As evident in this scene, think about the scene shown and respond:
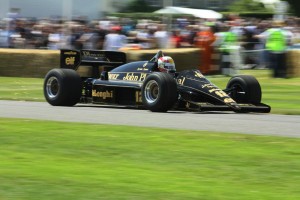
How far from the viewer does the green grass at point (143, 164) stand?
6211 mm

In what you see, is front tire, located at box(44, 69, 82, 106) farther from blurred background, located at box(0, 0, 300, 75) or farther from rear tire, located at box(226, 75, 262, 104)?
blurred background, located at box(0, 0, 300, 75)

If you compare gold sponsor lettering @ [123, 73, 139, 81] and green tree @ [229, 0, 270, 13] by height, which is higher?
green tree @ [229, 0, 270, 13]

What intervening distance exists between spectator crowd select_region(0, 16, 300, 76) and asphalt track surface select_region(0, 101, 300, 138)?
10.8m

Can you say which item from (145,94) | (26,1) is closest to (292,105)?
(145,94)

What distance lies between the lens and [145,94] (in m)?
13.0

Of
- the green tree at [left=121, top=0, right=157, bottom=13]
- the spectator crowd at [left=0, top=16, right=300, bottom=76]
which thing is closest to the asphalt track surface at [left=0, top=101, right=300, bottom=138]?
the spectator crowd at [left=0, top=16, right=300, bottom=76]

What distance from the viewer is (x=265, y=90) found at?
18906mm

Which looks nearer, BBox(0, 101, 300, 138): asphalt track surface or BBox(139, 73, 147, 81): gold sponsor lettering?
BBox(0, 101, 300, 138): asphalt track surface

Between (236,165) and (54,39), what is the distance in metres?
21.5

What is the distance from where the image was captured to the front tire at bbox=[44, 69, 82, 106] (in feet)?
46.6

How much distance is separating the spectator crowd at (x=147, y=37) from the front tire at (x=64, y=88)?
372 inches

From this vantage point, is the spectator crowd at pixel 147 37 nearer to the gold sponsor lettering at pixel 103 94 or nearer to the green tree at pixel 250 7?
the gold sponsor lettering at pixel 103 94

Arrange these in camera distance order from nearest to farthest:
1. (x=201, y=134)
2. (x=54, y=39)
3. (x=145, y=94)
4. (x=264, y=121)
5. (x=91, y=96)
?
1. (x=201, y=134)
2. (x=264, y=121)
3. (x=145, y=94)
4. (x=91, y=96)
5. (x=54, y=39)

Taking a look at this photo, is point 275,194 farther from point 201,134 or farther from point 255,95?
point 255,95
